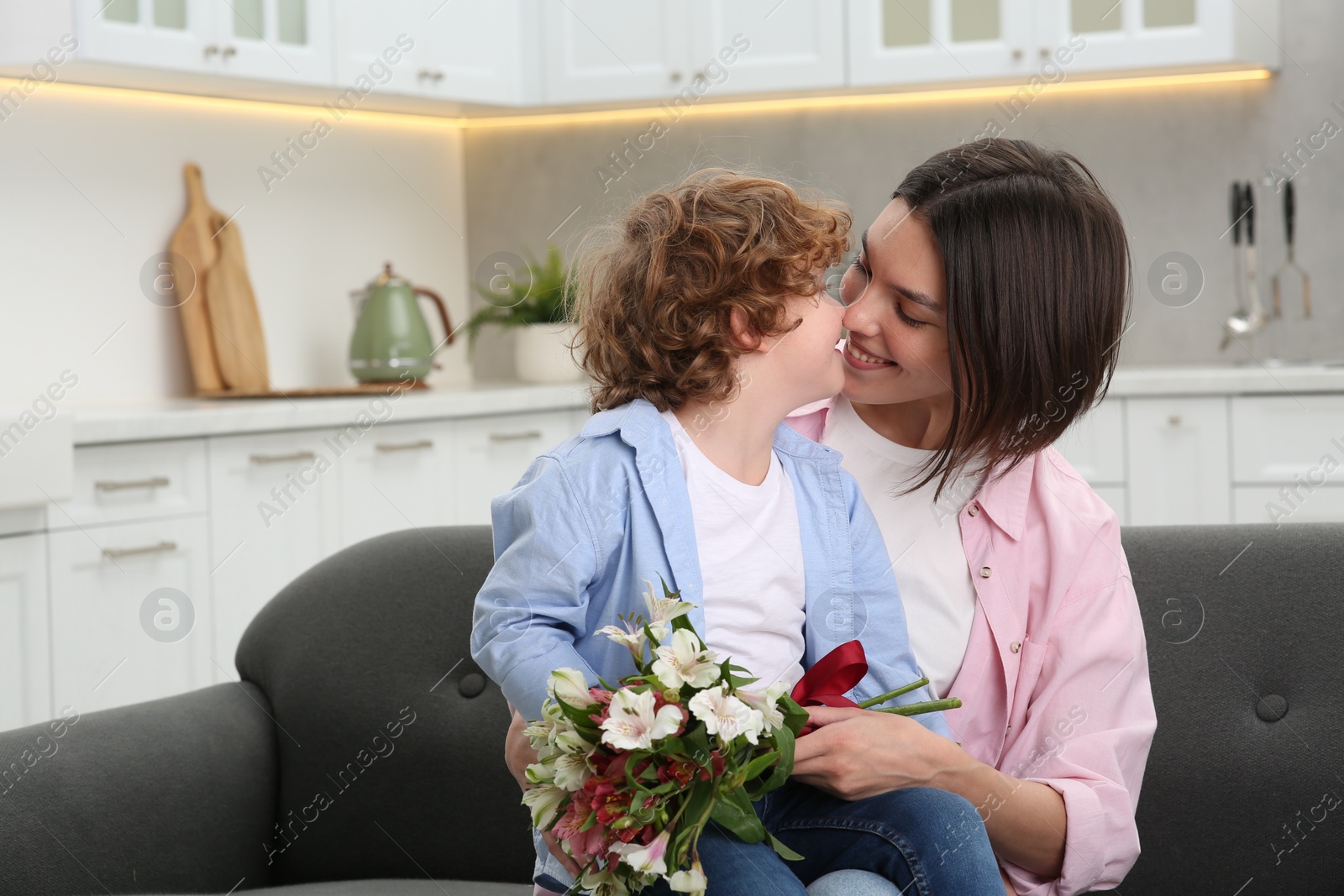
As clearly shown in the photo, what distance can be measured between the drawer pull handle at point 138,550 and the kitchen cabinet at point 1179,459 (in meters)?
2.26

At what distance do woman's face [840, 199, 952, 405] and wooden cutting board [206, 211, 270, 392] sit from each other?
2.56 m

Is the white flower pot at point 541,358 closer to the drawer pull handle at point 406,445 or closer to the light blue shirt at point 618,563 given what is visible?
the drawer pull handle at point 406,445

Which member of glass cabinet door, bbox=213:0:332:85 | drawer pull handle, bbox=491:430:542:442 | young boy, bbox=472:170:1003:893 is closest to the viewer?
young boy, bbox=472:170:1003:893

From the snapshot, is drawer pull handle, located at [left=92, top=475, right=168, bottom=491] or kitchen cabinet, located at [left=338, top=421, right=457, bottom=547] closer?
drawer pull handle, located at [left=92, top=475, right=168, bottom=491]

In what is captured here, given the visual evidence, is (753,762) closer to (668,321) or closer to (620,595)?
(620,595)

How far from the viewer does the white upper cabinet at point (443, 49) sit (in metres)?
3.63

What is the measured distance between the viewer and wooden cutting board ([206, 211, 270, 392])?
3547 millimetres

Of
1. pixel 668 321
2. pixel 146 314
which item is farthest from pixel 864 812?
pixel 146 314

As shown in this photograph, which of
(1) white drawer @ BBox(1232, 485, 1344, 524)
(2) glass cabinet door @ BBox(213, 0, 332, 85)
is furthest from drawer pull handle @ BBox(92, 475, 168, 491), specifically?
(1) white drawer @ BBox(1232, 485, 1344, 524)

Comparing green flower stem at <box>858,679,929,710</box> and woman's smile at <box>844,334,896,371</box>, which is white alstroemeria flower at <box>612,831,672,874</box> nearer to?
green flower stem at <box>858,679,929,710</box>

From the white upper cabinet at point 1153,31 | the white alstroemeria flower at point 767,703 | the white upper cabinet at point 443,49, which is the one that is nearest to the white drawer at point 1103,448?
the white upper cabinet at point 1153,31

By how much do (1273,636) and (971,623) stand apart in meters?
0.39

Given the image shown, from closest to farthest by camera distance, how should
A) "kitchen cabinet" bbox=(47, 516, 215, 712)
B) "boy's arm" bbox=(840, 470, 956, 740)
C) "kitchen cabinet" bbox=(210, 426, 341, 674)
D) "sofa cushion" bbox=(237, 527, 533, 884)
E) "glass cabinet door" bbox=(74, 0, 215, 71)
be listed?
1. "boy's arm" bbox=(840, 470, 956, 740)
2. "sofa cushion" bbox=(237, 527, 533, 884)
3. "kitchen cabinet" bbox=(47, 516, 215, 712)
4. "kitchen cabinet" bbox=(210, 426, 341, 674)
5. "glass cabinet door" bbox=(74, 0, 215, 71)

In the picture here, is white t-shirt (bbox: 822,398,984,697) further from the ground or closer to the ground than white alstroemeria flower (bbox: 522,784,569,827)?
further from the ground
